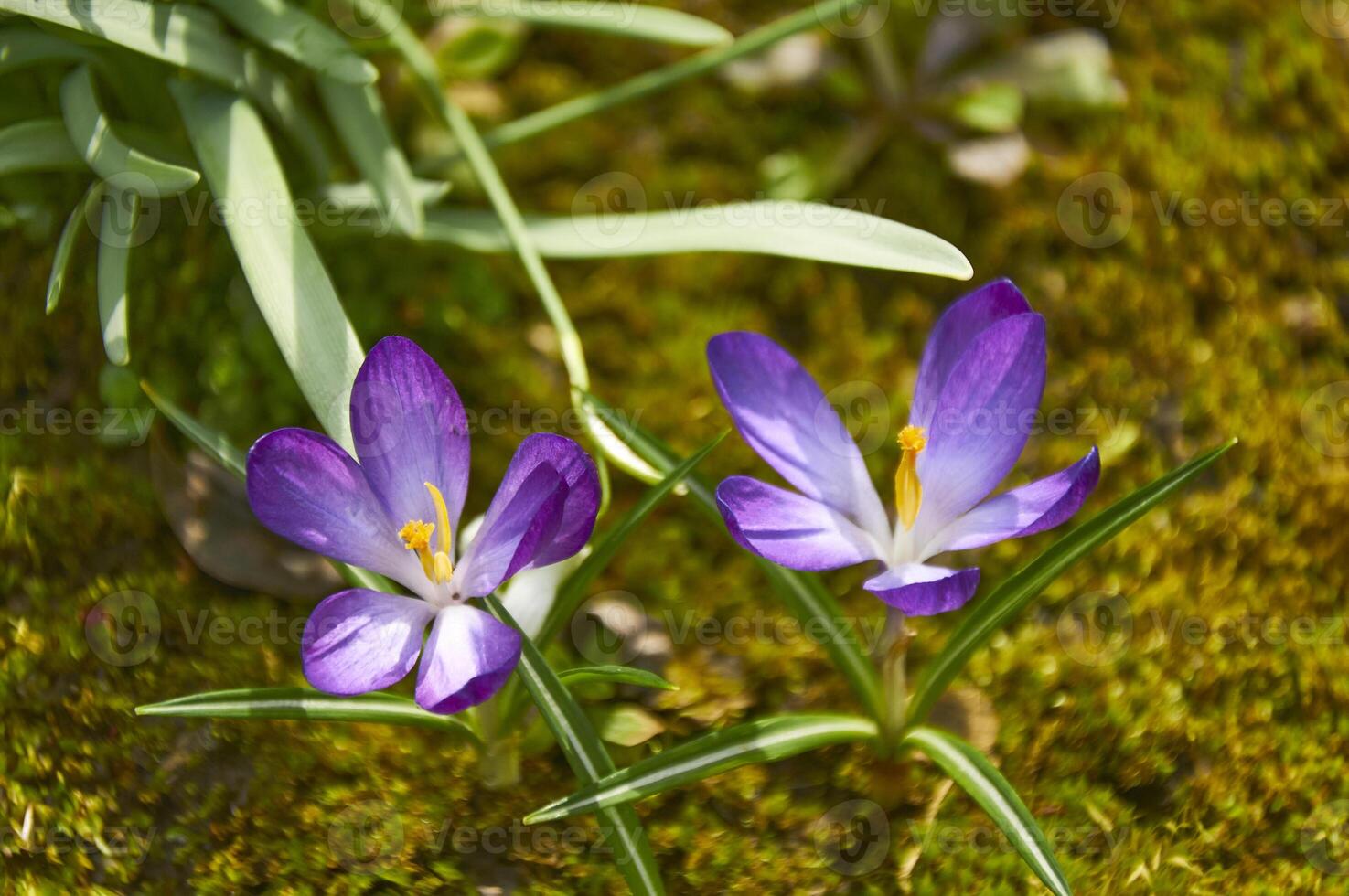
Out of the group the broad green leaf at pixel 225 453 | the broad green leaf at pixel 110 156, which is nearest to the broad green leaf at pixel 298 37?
the broad green leaf at pixel 110 156

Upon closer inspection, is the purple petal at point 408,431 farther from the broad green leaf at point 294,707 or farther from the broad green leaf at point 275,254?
the broad green leaf at point 294,707

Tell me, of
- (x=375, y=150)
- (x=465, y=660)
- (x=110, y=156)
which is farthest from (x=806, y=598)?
(x=110, y=156)

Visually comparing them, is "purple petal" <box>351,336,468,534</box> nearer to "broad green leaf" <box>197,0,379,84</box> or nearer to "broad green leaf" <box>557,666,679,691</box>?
"broad green leaf" <box>557,666,679,691</box>

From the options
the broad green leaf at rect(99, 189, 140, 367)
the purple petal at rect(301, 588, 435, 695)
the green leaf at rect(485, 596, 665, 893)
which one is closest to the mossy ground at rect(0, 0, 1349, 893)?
the green leaf at rect(485, 596, 665, 893)

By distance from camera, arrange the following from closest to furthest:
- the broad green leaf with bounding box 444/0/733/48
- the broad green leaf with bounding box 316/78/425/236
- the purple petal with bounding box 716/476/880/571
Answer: the purple petal with bounding box 716/476/880/571
the broad green leaf with bounding box 316/78/425/236
the broad green leaf with bounding box 444/0/733/48

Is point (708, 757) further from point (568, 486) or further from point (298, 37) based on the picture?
point (298, 37)

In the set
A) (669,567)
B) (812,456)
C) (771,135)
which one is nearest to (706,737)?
A: (812,456)

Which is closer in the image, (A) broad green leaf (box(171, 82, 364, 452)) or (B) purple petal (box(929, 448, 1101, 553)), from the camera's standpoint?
(B) purple petal (box(929, 448, 1101, 553))
